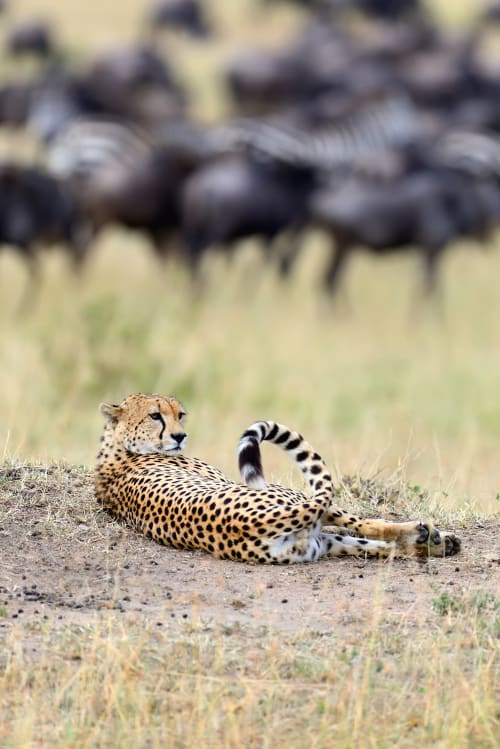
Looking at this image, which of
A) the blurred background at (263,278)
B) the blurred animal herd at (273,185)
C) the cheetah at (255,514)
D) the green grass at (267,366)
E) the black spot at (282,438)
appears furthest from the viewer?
the blurred animal herd at (273,185)

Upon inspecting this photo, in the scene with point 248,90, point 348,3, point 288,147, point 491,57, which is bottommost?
point 288,147

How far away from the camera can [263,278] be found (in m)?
16.7

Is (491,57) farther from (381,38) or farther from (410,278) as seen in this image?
(410,278)

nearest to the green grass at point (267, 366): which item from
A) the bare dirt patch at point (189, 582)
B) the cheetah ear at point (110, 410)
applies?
the cheetah ear at point (110, 410)

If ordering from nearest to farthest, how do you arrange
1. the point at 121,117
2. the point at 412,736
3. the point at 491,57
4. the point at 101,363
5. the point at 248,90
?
the point at 412,736, the point at 101,363, the point at 121,117, the point at 248,90, the point at 491,57

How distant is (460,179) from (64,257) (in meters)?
4.73

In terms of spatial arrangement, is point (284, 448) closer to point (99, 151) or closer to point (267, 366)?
point (267, 366)

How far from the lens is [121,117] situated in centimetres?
2388

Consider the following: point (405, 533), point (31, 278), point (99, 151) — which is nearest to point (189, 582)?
point (405, 533)

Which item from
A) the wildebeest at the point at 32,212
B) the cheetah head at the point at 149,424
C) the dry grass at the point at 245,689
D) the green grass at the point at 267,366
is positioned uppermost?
the wildebeest at the point at 32,212

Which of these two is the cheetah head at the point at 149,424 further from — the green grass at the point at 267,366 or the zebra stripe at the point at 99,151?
the zebra stripe at the point at 99,151

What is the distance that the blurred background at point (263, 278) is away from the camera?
9.71 metres

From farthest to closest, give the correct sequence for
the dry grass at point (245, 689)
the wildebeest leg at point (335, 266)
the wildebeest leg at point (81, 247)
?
the wildebeest leg at point (81, 247), the wildebeest leg at point (335, 266), the dry grass at point (245, 689)

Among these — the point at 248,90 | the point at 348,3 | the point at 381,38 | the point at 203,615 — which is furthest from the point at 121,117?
the point at 203,615
